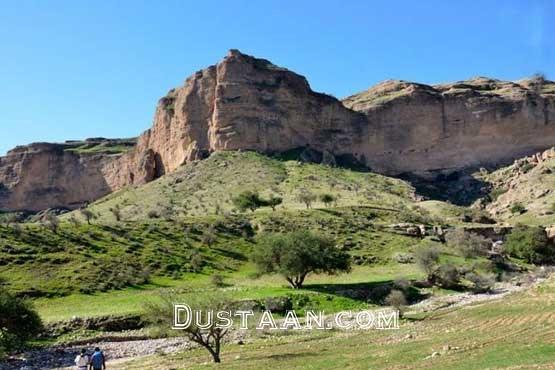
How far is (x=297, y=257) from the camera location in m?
50.4

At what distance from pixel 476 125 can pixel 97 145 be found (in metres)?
119

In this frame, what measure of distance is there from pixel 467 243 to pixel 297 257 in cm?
2920

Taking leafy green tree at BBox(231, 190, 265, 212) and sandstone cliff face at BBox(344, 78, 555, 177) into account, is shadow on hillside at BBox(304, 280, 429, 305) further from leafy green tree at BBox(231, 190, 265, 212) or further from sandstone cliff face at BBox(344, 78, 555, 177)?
sandstone cliff face at BBox(344, 78, 555, 177)

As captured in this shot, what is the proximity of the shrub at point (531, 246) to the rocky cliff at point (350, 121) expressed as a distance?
66221 millimetres

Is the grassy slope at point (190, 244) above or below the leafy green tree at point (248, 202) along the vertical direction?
below

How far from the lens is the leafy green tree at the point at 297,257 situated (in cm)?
5062

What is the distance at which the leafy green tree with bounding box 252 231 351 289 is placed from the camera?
50.6 m

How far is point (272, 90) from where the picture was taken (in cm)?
13812

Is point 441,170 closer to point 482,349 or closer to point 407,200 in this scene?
point 407,200

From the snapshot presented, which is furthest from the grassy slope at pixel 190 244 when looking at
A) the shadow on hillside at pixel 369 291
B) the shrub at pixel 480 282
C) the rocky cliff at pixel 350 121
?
the rocky cliff at pixel 350 121

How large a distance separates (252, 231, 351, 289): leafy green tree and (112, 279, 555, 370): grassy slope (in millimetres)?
15068

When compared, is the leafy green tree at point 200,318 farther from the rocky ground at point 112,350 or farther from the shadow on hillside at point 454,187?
the shadow on hillside at point 454,187

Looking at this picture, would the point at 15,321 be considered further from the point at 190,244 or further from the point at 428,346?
the point at 190,244

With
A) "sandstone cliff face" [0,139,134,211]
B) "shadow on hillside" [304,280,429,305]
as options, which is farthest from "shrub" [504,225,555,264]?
"sandstone cliff face" [0,139,134,211]
